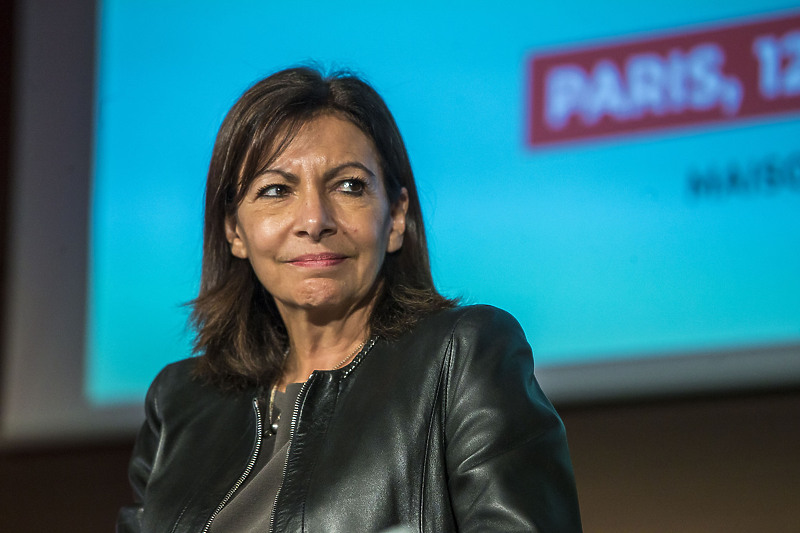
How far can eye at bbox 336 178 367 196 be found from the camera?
1.68m

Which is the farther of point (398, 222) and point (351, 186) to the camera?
point (398, 222)

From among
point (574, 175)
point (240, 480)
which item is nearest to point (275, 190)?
point (240, 480)

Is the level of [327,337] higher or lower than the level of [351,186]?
lower

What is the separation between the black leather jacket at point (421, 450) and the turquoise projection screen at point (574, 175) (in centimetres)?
72

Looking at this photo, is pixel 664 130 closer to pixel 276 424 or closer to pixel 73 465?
pixel 276 424

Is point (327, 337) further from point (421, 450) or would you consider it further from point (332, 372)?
A: point (421, 450)

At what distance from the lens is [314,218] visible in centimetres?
163

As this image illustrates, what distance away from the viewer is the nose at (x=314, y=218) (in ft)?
5.34

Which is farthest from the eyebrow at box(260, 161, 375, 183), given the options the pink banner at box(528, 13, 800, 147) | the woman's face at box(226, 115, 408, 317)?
the pink banner at box(528, 13, 800, 147)

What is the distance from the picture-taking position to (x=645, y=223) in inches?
103

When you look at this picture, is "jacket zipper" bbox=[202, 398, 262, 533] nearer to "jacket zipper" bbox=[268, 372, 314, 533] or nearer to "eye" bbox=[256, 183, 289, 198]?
"jacket zipper" bbox=[268, 372, 314, 533]

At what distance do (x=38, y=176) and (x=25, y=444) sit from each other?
3.04 ft

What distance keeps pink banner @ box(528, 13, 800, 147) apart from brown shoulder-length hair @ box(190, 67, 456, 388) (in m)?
1.08

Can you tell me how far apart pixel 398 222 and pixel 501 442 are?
53cm
